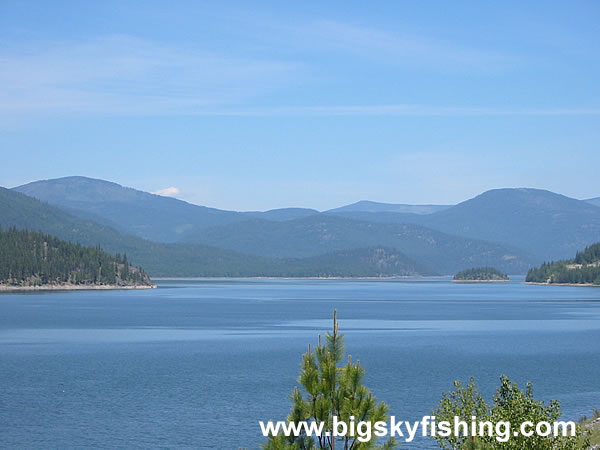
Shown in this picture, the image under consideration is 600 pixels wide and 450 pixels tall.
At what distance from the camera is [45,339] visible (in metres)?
117

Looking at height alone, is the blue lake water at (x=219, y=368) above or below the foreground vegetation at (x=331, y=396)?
below

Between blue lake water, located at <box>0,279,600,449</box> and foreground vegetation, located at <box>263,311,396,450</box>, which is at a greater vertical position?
foreground vegetation, located at <box>263,311,396,450</box>

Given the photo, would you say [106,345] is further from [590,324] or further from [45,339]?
[590,324]

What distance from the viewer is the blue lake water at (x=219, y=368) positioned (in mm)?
57188

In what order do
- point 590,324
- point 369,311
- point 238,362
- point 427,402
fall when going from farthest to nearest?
1. point 369,311
2. point 590,324
3. point 238,362
4. point 427,402

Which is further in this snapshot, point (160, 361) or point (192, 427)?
point (160, 361)

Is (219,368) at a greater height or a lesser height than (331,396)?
lesser

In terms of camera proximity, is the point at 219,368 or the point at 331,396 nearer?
the point at 331,396

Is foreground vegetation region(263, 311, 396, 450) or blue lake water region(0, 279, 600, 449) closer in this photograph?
foreground vegetation region(263, 311, 396, 450)

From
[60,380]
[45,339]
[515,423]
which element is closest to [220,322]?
[45,339]

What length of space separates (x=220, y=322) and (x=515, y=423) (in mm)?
130299

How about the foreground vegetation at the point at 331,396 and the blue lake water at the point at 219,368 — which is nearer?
the foreground vegetation at the point at 331,396

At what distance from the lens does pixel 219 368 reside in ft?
286

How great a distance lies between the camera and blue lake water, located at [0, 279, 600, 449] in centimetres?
5719
